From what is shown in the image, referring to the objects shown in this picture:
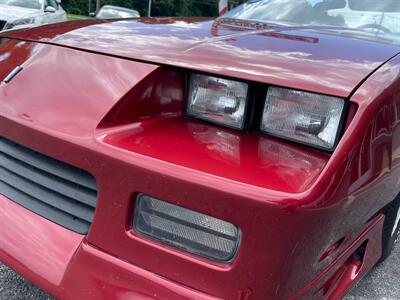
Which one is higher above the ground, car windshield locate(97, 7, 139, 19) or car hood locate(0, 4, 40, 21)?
car windshield locate(97, 7, 139, 19)

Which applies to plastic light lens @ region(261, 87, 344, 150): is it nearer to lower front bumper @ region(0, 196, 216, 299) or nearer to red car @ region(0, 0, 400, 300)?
red car @ region(0, 0, 400, 300)

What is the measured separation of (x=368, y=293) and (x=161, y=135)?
1.48m

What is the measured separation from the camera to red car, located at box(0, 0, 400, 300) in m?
1.18

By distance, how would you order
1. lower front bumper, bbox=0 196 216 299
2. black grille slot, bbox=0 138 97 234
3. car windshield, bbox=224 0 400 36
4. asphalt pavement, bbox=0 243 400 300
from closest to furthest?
lower front bumper, bbox=0 196 216 299 < black grille slot, bbox=0 138 97 234 < asphalt pavement, bbox=0 243 400 300 < car windshield, bbox=224 0 400 36

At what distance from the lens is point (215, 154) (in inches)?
51.1

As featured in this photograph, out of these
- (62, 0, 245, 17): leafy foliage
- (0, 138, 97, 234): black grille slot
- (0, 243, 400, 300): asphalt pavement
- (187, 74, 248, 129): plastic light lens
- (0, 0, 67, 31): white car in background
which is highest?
(187, 74, 248, 129): plastic light lens

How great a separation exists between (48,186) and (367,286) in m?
1.68

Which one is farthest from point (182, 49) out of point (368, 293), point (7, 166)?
point (368, 293)

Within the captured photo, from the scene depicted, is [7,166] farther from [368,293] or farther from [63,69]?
[368,293]

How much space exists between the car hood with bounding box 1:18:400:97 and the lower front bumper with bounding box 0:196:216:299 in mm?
632

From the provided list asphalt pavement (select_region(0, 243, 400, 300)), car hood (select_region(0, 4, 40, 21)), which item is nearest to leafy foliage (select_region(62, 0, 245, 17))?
car hood (select_region(0, 4, 40, 21))

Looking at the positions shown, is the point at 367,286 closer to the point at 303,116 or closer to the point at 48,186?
the point at 303,116

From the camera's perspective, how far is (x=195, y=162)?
1.25 metres

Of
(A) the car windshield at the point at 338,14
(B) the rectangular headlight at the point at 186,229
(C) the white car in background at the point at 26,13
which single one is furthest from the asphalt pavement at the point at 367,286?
(C) the white car in background at the point at 26,13
